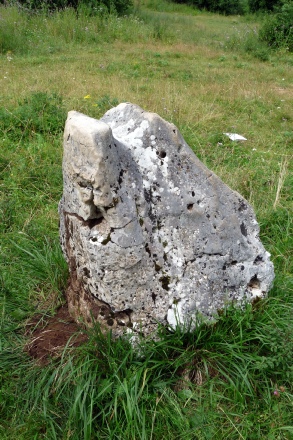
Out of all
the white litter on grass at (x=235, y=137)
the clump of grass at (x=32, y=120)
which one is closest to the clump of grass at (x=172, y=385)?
the clump of grass at (x=32, y=120)

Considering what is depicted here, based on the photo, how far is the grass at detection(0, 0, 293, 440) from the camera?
247 cm

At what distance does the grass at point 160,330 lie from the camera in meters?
2.47

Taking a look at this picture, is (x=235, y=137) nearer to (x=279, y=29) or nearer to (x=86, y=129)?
(x=86, y=129)

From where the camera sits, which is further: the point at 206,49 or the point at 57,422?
the point at 206,49

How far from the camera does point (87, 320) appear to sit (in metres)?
2.84

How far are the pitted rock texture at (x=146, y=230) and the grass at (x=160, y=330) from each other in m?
0.18

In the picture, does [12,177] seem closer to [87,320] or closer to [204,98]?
[87,320]

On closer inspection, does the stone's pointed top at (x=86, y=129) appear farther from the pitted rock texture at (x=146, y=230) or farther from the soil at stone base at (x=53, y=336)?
the soil at stone base at (x=53, y=336)

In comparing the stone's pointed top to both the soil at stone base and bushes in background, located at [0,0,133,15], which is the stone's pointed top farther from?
bushes in background, located at [0,0,133,15]

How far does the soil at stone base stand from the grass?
0.06 meters

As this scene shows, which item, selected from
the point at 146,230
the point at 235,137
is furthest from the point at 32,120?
the point at 146,230

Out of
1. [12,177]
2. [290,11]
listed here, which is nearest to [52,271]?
[12,177]

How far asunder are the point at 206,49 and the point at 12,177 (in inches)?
392

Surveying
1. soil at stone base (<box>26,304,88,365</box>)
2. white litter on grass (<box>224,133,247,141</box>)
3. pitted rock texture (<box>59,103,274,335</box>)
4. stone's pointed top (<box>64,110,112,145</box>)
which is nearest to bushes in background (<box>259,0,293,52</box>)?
white litter on grass (<box>224,133,247,141</box>)
